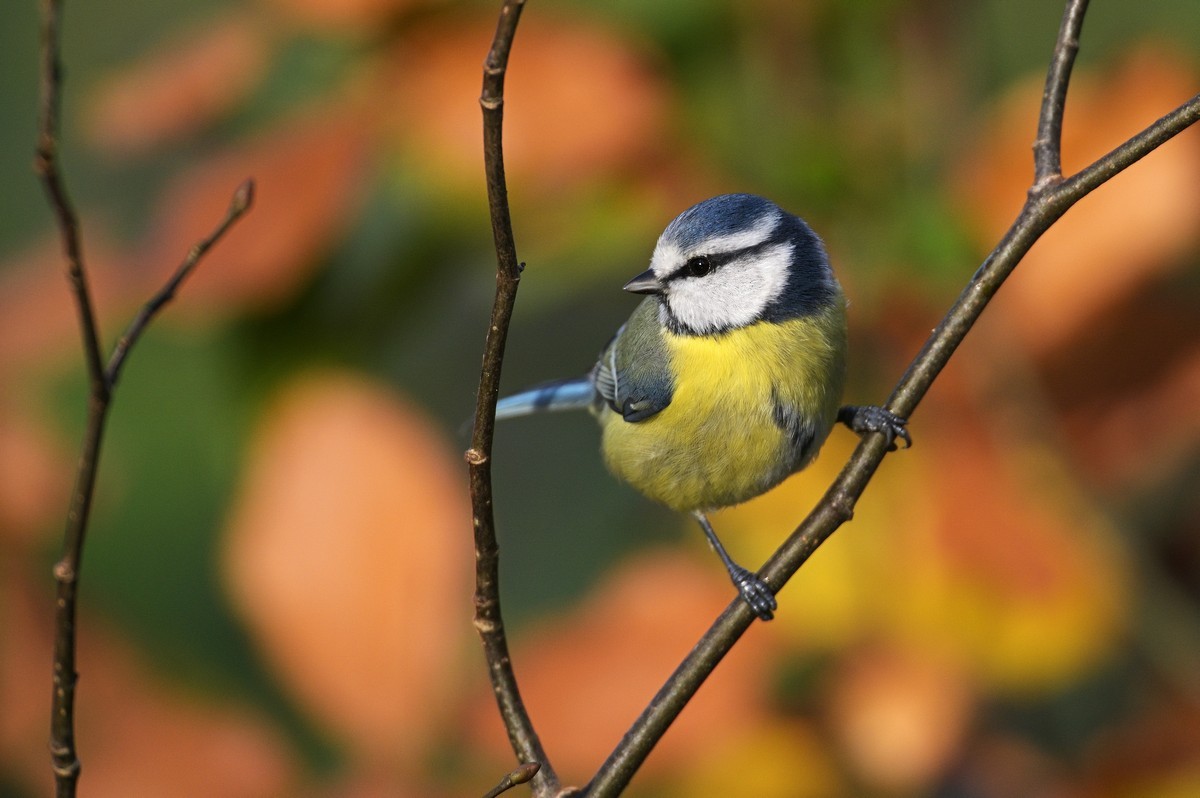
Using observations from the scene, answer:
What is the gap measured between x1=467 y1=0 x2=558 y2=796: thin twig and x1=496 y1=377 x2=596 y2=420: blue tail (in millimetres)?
600

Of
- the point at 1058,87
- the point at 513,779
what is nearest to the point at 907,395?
the point at 1058,87

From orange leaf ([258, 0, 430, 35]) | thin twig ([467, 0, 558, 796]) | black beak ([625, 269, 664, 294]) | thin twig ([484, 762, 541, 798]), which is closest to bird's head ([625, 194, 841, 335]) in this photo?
black beak ([625, 269, 664, 294])

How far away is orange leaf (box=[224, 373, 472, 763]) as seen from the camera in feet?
3.03

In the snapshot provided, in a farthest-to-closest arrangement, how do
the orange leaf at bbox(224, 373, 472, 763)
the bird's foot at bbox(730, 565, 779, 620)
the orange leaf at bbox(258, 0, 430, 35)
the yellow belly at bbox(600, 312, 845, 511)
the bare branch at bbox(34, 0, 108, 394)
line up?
the yellow belly at bbox(600, 312, 845, 511) < the orange leaf at bbox(258, 0, 430, 35) < the orange leaf at bbox(224, 373, 472, 763) < the bird's foot at bbox(730, 565, 779, 620) < the bare branch at bbox(34, 0, 108, 394)

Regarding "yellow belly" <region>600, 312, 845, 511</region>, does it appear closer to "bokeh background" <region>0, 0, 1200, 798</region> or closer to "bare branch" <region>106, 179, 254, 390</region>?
"bokeh background" <region>0, 0, 1200, 798</region>

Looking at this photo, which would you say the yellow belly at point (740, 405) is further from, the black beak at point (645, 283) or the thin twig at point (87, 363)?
the thin twig at point (87, 363)

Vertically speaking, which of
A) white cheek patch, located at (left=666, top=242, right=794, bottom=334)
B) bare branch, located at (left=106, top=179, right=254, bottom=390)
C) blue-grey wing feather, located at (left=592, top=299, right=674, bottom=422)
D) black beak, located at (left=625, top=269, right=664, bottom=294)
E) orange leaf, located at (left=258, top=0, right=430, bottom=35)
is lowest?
blue-grey wing feather, located at (left=592, top=299, right=674, bottom=422)

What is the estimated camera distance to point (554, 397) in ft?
4.57

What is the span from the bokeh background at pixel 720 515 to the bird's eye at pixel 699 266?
6cm

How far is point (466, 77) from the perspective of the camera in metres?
1.06

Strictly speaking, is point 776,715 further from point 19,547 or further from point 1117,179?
point 19,547

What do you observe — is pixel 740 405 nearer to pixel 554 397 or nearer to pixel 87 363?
pixel 554 397

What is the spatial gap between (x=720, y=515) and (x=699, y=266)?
0.23 metres

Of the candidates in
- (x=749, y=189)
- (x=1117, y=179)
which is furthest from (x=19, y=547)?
(x=1117, y=179)
